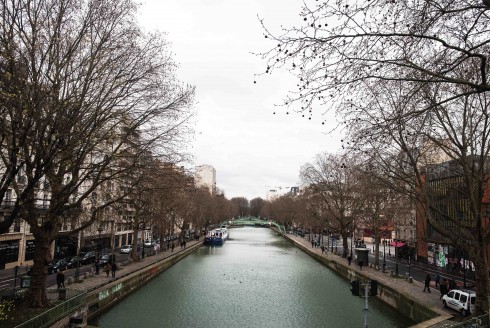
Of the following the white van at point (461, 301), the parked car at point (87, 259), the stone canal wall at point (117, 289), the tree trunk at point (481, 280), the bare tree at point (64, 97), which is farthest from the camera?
the parked car at point (87, 259)

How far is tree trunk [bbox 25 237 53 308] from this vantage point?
1822 cm

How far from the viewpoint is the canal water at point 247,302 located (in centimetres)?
2272

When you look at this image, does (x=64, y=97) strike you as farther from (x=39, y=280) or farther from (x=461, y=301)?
(x=461, y=301)

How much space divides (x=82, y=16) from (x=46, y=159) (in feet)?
21.4

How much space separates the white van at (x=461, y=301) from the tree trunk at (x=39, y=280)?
20665 mm

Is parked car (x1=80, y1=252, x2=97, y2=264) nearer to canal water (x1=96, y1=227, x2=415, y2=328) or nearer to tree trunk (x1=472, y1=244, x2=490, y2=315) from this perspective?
canal water (x1=96, y1=227, x2=415, y2=328)

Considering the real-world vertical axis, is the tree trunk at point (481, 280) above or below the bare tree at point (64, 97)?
below

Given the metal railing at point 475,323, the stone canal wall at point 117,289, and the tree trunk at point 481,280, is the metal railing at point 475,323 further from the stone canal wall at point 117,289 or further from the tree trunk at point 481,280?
the stone canal wall at point 117,289

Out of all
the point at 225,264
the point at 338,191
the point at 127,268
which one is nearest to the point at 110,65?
the point at 127,268

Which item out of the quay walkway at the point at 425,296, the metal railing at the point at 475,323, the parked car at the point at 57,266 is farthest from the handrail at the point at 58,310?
the parked car at the point at 57,266

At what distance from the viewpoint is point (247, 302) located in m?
27.9

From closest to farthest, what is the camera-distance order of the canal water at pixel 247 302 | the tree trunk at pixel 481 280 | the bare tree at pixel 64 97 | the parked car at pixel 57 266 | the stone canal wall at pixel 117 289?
the bare tree at pixel 64 97 → the tree trunk at pixel 481 280 → the stone canal wall at pixel 117 289 → the canal water at pixel 247 302 → the parked car at pixel 57 266

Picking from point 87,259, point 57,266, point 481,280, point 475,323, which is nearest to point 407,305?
point 481,280

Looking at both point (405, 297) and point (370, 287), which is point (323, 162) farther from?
point (370, 287)
